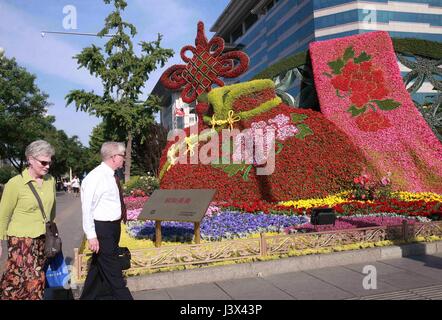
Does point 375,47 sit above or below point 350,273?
above

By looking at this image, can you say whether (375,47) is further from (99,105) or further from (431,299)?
(99,105)

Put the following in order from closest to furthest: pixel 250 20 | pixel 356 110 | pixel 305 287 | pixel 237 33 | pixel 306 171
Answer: pixel 305 287 < pixel 306 171 < pixel 356 110 < pixel 250 20 < pixel 237 33

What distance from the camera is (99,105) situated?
2466cm

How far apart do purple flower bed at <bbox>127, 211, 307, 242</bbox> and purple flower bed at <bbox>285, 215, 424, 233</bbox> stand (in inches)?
15.7

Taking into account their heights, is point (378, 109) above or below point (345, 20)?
below

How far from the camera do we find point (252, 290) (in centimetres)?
541

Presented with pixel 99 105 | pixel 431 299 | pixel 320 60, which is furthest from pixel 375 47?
pixel 99 105

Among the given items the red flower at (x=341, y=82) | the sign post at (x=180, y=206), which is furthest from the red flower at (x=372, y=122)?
the sign post at (x=180, y=206)

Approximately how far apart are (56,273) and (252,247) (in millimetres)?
3047

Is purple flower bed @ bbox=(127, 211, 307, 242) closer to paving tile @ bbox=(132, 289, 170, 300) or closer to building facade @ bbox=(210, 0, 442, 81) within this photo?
paving tile @ bbox=(132, 289, 170, 300)

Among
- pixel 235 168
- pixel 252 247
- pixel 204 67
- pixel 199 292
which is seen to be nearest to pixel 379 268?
pixel 252 247

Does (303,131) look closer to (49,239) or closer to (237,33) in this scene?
(49,239)

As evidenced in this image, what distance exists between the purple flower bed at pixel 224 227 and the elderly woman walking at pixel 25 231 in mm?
4145

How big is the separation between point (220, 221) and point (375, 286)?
4407 millimetres
